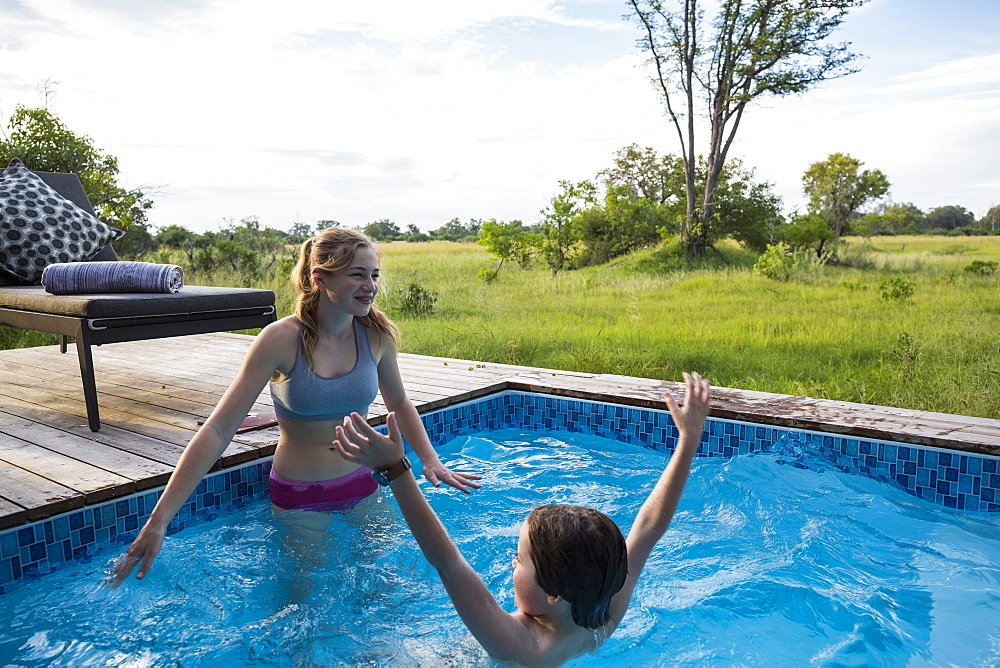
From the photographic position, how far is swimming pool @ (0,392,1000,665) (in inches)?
79.9

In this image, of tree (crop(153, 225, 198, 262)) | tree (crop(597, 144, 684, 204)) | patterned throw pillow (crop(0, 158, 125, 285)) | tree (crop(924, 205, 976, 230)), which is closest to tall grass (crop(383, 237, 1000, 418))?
patterned throw pillow (crop(0, 158, 125, 285))

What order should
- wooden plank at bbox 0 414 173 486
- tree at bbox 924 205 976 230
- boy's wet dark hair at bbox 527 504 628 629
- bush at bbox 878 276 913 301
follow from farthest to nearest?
tree at bbox 924 205 976 230 < bush at bbox 878 276 913 301 < wooden plank at bbox 0 414 173 486 < boy's wet dark hair at bbox 527 504 628 629

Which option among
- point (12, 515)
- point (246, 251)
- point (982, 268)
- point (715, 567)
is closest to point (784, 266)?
point (982, 268)

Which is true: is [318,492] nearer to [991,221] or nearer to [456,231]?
[991,221]

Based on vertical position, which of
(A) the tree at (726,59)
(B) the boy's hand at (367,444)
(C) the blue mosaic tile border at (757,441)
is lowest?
(C) the blue mosaic tile border at (757,441)

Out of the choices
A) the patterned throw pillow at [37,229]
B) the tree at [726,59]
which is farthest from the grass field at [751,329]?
the tree at [726,59]

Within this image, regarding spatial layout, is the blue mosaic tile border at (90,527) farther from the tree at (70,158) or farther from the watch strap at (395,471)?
the tree at (70,158)

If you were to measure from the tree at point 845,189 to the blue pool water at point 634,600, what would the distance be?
16668 millimetres

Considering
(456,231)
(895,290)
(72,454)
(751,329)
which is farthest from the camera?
(456,231)

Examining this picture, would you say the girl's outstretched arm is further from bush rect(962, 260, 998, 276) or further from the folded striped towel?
bush rect(962, 260, 998, 276)

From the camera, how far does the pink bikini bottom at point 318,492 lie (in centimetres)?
215

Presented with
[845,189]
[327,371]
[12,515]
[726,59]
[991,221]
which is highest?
[726,59]

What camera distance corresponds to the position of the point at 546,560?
1.24 m

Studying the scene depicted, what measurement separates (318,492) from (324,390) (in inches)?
13.0
